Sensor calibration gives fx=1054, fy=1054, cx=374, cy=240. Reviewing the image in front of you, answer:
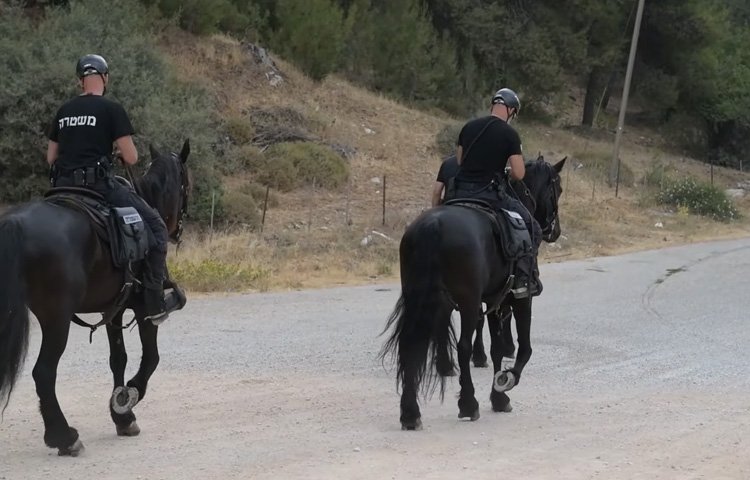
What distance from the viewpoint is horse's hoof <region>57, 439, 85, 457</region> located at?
21.7 feet

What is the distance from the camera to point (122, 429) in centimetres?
724

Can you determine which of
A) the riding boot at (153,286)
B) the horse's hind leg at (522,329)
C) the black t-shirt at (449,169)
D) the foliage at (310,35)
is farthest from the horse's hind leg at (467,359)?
the foliage at (310,35)

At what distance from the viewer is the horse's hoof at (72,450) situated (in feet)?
21.7

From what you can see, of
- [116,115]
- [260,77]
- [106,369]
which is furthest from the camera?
[260,77]

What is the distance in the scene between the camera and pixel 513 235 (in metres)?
8.29

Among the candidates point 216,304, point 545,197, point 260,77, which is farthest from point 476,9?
point 545,197

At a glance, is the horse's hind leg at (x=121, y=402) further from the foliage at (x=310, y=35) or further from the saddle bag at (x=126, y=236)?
the foliage at (x=310, y=35)

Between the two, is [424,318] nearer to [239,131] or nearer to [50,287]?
[50,287]

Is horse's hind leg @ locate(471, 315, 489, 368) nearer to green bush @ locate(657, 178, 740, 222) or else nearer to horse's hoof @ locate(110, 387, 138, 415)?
horse's hoof @ locate(110, 387, 138, 415)

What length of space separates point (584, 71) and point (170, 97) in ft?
90.1

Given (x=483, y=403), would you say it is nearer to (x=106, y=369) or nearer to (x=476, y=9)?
(x=106, y=369)

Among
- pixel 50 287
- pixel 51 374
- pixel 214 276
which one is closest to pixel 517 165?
Answer: pixel 50 287

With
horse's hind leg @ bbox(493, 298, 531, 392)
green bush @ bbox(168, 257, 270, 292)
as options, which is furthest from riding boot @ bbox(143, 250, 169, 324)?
green bush @ bbox(168, 257, 270, 292)

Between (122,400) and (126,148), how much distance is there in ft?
5.62
